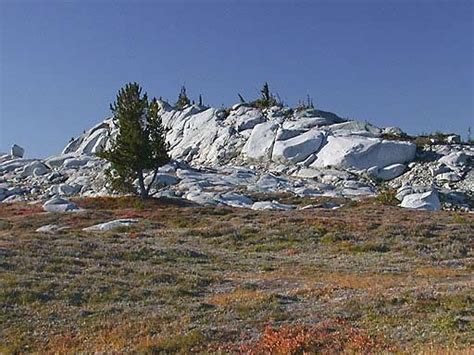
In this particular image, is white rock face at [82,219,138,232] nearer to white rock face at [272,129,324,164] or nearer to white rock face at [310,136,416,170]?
white rock face at [310,136,416,170]

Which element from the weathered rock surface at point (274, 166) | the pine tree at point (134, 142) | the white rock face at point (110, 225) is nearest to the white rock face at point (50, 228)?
the white rock face at point (110, 225)

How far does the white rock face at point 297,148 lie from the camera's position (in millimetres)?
86750

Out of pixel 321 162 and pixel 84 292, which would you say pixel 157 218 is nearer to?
pixel 84 292

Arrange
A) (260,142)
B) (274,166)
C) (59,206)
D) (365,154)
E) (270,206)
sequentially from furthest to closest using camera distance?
(260,142) → (274,166) → (365,154) → (270,206) → (59,206)

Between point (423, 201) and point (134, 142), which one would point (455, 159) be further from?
point (134, 142)

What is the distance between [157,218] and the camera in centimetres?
4941

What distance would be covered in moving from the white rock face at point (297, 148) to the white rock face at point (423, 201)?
81.1 feet

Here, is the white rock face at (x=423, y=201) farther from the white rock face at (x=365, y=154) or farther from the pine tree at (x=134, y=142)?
the pine tree at (x=134, y=142)

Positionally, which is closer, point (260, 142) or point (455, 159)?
point (455, 159)

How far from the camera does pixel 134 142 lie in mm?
62688

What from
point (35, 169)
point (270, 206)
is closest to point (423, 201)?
point (270, 206)

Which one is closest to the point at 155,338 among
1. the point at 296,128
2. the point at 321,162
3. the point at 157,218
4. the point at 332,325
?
the point at 332,325

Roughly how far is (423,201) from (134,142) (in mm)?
30646

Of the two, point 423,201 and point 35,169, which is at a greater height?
point 35,169
